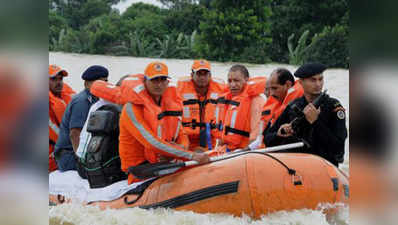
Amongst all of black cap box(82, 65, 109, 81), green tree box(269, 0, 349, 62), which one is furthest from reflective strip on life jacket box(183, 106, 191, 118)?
green tree box(269, 0, 349, 62)

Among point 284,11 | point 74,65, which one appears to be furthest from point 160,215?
point 284,11

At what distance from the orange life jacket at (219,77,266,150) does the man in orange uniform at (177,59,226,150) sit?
451 millimetres

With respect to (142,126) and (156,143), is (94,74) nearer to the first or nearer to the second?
(142,126)

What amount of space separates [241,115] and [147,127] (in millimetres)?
1283

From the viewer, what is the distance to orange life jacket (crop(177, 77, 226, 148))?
5.27 metres

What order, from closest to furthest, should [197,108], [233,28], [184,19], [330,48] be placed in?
[197,108], [330,48], [233,28], [184,19]

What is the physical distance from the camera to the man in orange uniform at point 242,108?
4.64m

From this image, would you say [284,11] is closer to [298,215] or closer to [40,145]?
[298,215]

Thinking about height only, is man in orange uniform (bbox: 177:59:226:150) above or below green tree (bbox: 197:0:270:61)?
below

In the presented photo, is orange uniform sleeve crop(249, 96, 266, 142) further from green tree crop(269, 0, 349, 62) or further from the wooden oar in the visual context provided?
green tree crop(269, 0, 349, 62)

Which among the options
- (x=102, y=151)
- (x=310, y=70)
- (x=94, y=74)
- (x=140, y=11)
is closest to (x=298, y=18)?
(x=140, y=11)

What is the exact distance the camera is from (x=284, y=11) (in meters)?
12.5

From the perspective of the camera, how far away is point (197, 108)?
17.5 ft

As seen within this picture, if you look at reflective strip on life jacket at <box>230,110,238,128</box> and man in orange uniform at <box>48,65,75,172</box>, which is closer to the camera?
reflective strip on life jacket at <box>230,110,238,128</box>
